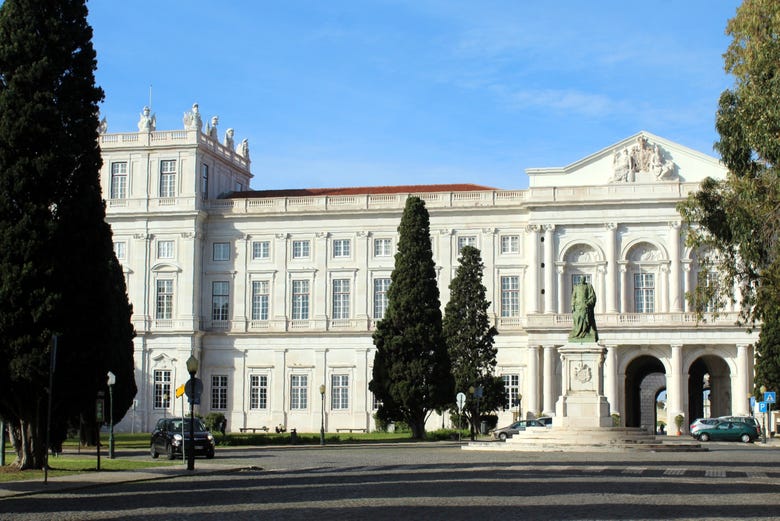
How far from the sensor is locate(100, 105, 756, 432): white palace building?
70.6 meters

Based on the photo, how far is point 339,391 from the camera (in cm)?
7438

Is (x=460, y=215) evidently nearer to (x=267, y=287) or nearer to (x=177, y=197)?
(x=267, y=287)

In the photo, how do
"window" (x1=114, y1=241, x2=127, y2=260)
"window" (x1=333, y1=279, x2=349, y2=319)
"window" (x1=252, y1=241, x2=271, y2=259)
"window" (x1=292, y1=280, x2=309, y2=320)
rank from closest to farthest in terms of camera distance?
"window" (x1=333, y1=279, x2=349, y2=319) → "window" (x1=292, y1=280, x2=309, y2=320) → "window" (x1=114, y1=241, x2=127, y2=260) → "window" (x1=252, y1=241, x2=271, y2=259)

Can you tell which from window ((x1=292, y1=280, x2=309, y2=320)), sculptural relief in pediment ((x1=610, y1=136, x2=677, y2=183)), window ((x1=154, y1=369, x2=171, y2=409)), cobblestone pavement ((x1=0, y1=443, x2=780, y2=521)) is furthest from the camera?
window ((x1=292, y1=280, x2=309, y2=320))

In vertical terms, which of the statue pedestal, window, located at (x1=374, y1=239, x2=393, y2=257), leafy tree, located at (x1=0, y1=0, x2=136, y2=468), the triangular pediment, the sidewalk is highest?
the triangular pediment

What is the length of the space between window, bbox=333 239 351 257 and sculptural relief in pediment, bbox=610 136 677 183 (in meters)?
16.8

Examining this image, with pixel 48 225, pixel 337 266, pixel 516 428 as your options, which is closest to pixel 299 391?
pixel 337 266

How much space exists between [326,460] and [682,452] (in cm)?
1248

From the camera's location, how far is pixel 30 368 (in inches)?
1104

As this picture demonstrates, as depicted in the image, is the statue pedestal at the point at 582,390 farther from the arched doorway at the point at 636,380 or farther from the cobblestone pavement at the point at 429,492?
the arched doorway at the point at 636,380

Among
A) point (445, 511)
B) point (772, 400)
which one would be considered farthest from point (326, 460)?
point (772, 400)

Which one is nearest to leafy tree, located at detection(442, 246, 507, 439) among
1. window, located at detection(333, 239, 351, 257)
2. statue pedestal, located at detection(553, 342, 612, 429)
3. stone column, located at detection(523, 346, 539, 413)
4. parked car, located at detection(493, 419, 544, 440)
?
parked car, located at detection(493, 419, 544, 440)

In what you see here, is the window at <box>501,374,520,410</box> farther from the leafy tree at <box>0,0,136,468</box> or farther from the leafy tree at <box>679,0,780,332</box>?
the leafy tree at <box>0,0,136,468</box>

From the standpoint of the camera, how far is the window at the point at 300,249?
2968 inches
